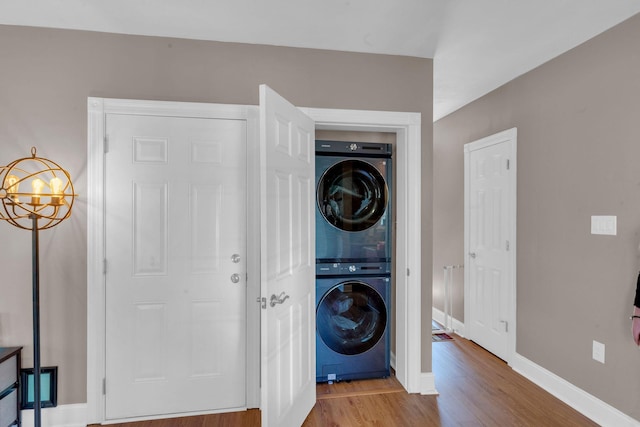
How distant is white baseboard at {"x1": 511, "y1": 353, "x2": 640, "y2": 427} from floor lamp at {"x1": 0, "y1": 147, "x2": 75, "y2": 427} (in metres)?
3.31

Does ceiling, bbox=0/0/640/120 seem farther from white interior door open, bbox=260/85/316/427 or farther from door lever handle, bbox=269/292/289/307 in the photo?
door lever handle, bbox=269/292/289/307

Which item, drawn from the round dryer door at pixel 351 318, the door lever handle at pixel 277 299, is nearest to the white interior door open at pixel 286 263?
the door lever handle at pixel 277 299

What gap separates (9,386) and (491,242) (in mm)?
3705

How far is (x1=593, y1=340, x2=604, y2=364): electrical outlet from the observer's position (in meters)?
2.24

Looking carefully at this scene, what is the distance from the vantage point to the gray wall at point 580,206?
82.4 inches

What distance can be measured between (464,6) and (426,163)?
101 centimetres

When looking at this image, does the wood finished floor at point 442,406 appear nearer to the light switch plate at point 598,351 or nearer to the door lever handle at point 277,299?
the light switch plate at point 598,351

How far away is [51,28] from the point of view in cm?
219

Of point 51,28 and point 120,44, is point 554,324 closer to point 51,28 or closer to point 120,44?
point 120,44

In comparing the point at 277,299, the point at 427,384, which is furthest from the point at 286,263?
the point at 427,384

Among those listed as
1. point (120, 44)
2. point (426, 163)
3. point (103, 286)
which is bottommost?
point (103, 286)

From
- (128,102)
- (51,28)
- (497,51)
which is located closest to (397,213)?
(497,51)

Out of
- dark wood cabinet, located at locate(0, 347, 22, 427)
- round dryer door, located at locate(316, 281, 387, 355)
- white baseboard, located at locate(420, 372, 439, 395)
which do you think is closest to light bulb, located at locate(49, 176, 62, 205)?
dark wood cabinet, located at locate(0, 347, 22, 427)

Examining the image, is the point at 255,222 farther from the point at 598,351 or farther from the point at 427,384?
→ the point at 598,351
